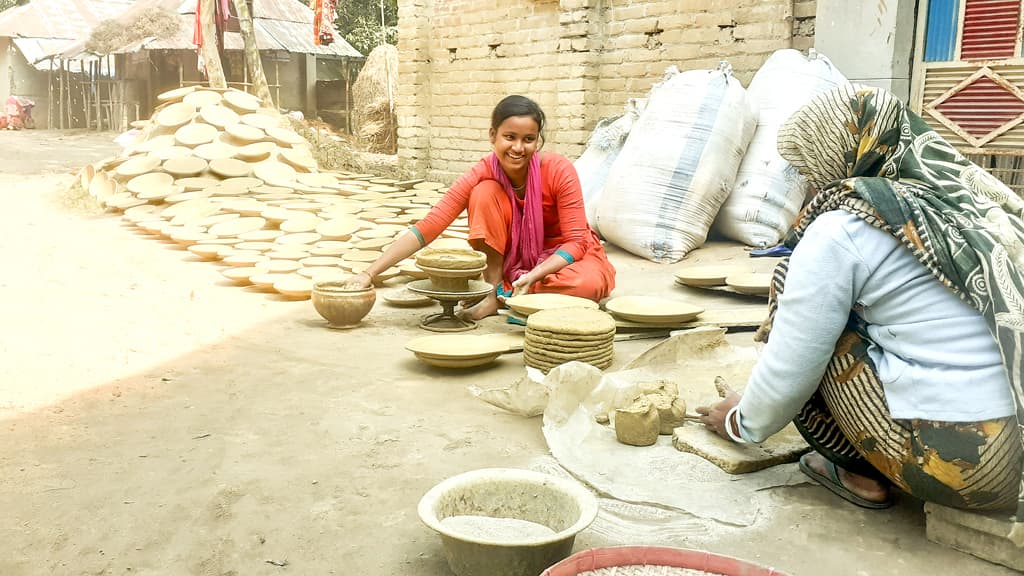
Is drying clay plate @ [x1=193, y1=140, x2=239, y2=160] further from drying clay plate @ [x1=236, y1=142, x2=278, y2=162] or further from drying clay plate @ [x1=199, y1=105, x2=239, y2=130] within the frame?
drying clay plate @ [x1=199, y1=105, x2=239, y2=130]

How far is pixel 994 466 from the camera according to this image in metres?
1.61

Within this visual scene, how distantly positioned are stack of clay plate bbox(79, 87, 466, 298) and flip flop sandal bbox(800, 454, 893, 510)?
10.1 ft

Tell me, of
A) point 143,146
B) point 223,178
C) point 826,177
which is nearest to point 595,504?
point 826,177

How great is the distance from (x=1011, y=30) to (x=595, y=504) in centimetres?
444

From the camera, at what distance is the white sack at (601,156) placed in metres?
5.96

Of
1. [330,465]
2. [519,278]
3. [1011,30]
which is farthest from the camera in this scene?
[1011,30]

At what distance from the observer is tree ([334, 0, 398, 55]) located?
62.1 ft

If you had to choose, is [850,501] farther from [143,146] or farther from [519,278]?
[143,146]

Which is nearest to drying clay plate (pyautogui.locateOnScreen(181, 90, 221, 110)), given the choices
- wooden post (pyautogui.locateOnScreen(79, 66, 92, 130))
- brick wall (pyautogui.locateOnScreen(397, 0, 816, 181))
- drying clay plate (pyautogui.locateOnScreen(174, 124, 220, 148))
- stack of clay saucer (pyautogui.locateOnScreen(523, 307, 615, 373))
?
drying clay plate (pyautogui.locateOnScreen(174, 124, 220, 148))

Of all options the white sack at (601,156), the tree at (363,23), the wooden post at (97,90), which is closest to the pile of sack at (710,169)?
the white sack at (601,156)

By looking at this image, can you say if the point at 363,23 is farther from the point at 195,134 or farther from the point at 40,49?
the point at 195,134

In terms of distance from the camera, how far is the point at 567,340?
2936 mm

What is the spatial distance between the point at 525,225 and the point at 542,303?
23.0 inches

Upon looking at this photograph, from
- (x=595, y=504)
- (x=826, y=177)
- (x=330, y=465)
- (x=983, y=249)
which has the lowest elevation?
(x=330, y=465)
